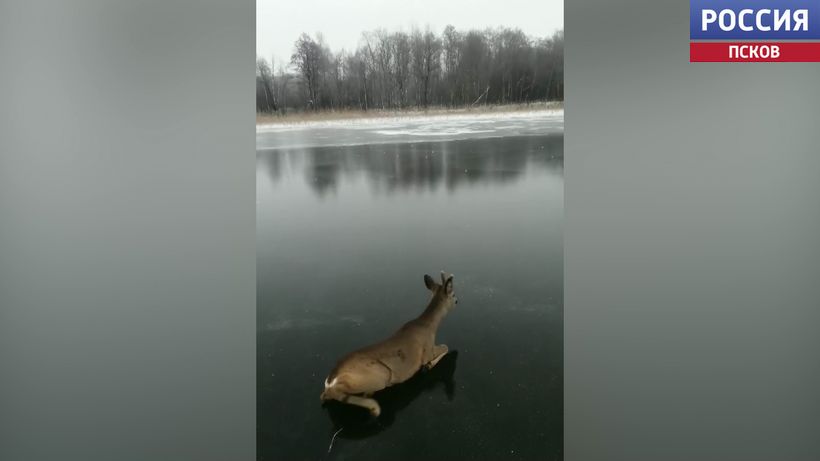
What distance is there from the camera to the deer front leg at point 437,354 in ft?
8.89

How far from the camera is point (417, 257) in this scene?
2.80 metres

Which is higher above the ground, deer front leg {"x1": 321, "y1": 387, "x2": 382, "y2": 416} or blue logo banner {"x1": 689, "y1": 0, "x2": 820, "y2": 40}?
blue logo banner {"x1": 689, "y1": 0, "x2": 820, "y2": 40}

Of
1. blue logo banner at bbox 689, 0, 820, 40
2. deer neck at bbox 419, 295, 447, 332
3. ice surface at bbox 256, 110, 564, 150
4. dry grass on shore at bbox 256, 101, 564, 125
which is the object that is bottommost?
deer neck at bbox 419, 295, 447, 332

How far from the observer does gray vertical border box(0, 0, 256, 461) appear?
9.17 ft

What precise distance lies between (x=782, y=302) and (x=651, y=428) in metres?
0.73

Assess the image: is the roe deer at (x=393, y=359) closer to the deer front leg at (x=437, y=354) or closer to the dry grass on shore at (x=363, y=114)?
the deer front leg at (x=437, y=354)

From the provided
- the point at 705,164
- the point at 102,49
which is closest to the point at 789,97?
the point at 705,164

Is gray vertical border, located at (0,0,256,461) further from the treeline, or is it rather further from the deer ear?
the deer ear

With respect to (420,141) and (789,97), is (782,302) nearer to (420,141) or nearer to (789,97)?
(789,97)

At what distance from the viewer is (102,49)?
2805 millimetres

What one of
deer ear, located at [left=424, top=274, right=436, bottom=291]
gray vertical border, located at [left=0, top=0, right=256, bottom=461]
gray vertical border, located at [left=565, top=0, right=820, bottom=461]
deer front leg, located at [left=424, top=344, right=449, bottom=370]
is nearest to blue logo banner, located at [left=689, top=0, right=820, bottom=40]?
gray vertical border, located at [left=565, top=0, right=820, bottom=461]

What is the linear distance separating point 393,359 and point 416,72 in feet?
3.84

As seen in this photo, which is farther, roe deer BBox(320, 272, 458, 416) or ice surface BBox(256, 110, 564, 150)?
ice surface BBox(256, 110, 564, 150)

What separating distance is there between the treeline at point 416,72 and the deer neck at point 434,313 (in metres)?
0.81
